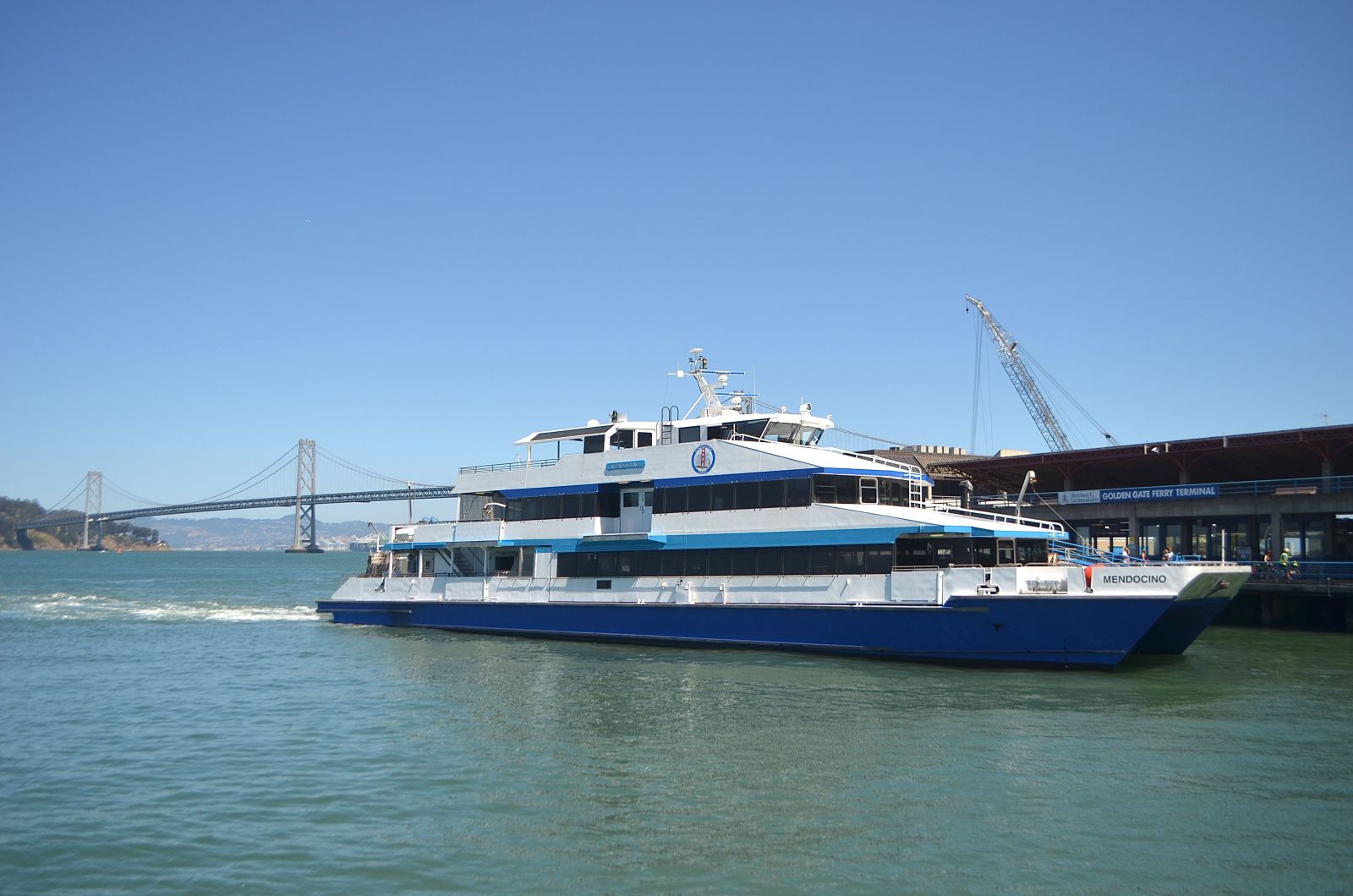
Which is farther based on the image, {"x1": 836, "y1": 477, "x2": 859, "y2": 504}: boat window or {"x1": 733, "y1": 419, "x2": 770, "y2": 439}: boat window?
{"x1": 733, "y1": 419, "x2": 770, "y2": 439}: boat window

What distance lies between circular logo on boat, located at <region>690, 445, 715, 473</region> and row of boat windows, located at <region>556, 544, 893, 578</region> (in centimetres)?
222

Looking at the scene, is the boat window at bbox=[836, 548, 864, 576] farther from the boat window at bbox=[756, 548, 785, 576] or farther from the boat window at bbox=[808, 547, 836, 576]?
the boat window at bbox=[756, 548, 785, 576]

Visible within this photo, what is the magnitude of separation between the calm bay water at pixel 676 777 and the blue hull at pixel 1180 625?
89 centimetres

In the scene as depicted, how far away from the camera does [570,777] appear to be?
15.2m

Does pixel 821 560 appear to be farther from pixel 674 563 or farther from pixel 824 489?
pixel 674 563

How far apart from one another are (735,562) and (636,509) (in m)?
3.97

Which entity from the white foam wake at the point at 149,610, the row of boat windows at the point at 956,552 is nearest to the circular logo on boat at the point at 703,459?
the row of boat windows at the point at 956,552

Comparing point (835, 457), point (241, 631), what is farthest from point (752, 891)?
point (241, 631)

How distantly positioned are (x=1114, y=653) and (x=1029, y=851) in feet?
40.8

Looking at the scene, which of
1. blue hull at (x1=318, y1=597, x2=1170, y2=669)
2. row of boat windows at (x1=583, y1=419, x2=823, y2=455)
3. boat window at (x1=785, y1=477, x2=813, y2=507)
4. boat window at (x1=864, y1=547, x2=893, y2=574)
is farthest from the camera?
row of boat windows at (x1=583, y1=419, x2=823, y2=455)

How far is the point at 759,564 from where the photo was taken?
27.9 meters

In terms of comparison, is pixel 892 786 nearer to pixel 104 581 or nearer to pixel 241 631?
pixel 241 631

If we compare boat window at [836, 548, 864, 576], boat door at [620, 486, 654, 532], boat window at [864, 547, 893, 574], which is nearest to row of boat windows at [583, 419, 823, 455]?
boat door at [620, 486, 654, 532]

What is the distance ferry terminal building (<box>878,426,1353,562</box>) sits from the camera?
3869cm
